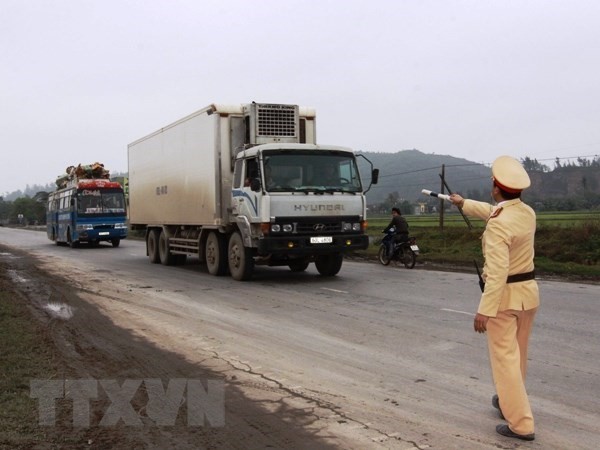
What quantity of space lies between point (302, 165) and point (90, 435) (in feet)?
30.4

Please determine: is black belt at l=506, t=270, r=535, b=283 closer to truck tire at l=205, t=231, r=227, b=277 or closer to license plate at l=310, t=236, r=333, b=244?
license plate at l=310, t=236, r=333, b=244

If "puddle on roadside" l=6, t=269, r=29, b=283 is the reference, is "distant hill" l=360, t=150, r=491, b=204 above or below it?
above

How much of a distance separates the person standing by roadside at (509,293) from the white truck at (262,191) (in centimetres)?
842

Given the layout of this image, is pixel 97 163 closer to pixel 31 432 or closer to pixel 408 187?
pixel 31 432

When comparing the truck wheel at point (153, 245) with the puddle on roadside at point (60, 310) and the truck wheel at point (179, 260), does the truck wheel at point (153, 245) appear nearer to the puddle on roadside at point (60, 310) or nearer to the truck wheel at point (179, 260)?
the truck wheel at point (179, 260)

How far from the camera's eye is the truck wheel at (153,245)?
19.5 m

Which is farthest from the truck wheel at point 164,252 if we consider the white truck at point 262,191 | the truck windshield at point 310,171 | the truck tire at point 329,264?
the truck windshield at point 310,171

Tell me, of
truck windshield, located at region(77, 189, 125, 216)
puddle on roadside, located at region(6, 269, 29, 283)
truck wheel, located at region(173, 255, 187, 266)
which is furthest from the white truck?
truck windshield, located at region(77, 189, 125, 216)

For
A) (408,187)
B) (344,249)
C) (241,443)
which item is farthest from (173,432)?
(408,187)

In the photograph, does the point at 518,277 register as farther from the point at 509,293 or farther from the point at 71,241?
the point at 71,241

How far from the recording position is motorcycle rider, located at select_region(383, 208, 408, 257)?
17469 millimetres

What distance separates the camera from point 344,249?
1322 cm

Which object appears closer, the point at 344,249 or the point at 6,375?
the point at 6,375

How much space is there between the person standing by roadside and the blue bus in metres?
28.7
